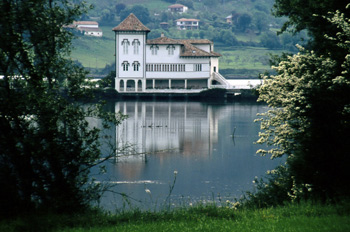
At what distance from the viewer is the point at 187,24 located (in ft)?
491

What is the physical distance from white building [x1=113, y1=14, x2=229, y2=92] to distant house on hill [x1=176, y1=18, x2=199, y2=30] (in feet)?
255

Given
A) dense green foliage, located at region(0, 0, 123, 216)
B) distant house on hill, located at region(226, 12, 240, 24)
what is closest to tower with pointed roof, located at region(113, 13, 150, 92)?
dense green foliage, located at region(0, 0, 123, 216)

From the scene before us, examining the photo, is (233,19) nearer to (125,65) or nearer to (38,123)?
(125,65)

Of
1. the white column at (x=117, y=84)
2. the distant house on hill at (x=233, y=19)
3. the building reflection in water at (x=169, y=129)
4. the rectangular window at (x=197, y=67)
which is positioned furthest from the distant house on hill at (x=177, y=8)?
the building reflection in water at (x=169, y=129)

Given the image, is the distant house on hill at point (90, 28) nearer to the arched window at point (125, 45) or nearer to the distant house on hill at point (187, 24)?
the distant house on hill at point (187, 24)

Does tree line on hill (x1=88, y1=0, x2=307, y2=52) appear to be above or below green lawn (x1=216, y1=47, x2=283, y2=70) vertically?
above

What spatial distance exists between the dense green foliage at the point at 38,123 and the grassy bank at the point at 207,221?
1.03 metres

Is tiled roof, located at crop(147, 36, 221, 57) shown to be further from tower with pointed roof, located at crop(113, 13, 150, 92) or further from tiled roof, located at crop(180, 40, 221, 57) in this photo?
tower with pointed roof, located at crop(113, 13, 150, 92)

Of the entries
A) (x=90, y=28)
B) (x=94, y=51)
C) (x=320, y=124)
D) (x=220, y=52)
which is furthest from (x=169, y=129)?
(x=90, y=28)

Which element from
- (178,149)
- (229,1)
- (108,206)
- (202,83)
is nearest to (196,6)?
(229,1)

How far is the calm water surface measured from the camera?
786 inches

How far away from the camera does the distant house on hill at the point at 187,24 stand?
490 feet

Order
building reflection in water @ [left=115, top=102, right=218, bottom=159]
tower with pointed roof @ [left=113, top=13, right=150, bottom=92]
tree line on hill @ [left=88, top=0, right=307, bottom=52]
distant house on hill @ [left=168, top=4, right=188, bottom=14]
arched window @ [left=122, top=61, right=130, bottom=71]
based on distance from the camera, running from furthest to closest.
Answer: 1. distant house on hill @ [left=168, top=4, right=188, bottom=14]
2. tree line on hill @ [left=88, top=0, right=307, bottom=52]
3. arched window @ [left=122, top=61, right=130, bottom=71]
4. tower with pointed roof @ [left=113, top=13, right=150, bottom=92]
5. building reflection in water @ [left=115, top=102, right=218, bottom=159]

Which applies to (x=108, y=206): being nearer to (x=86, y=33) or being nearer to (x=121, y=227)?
(x=121, y=227)
